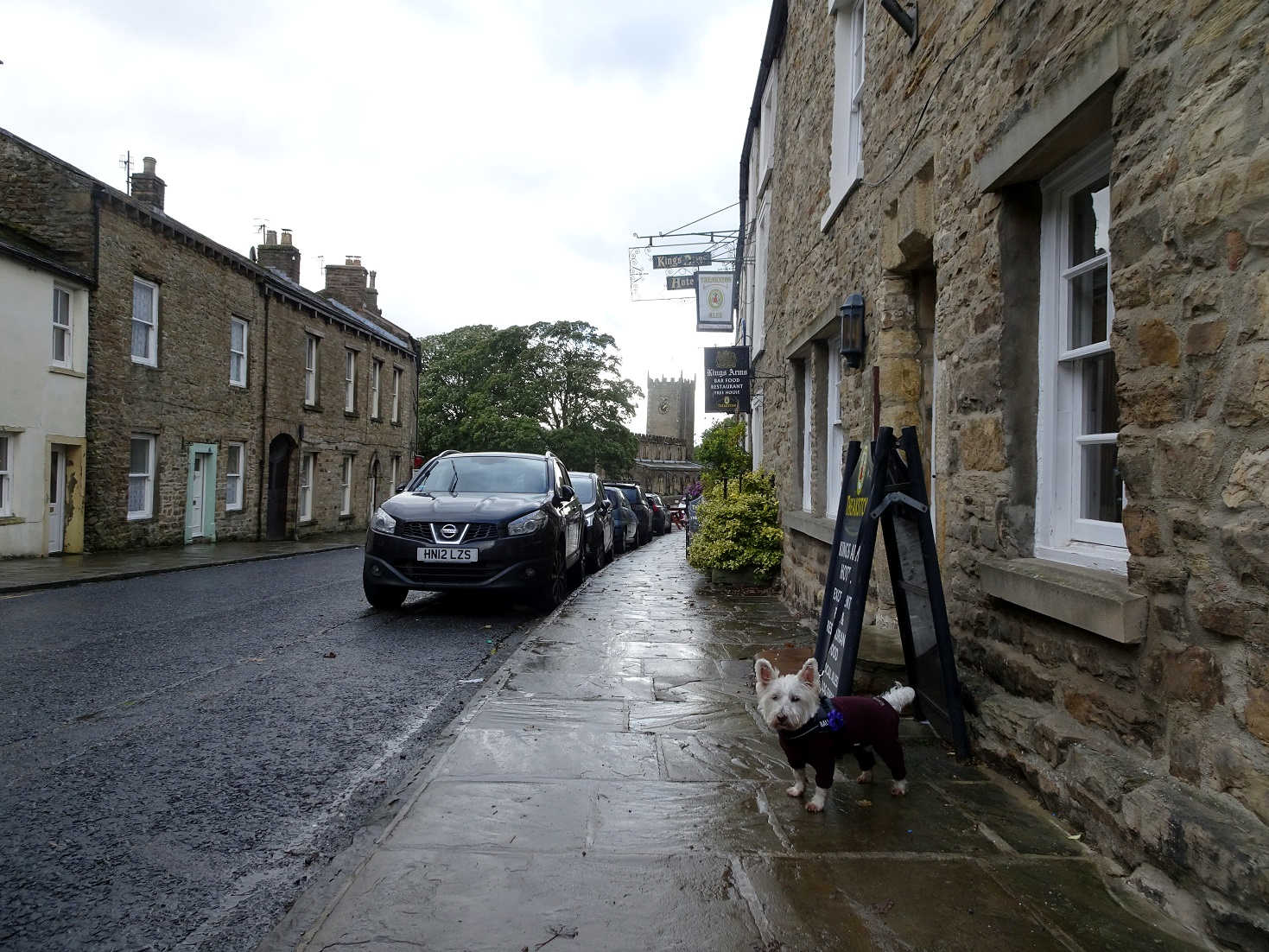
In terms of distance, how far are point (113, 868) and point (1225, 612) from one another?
144 inches

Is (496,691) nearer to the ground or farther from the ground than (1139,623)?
nearer to the ground

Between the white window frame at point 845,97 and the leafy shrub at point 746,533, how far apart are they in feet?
12.9

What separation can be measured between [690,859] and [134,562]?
14809 millimetres

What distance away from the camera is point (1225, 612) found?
8.40 ft

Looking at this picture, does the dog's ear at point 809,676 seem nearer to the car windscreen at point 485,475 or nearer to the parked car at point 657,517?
the car windscreen at point 485,475

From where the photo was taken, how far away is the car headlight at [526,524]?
886 cm

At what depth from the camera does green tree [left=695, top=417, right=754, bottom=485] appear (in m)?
14.7

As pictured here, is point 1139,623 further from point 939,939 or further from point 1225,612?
point 939,939

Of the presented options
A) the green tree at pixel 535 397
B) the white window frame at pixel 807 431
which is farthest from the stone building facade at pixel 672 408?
the white window frame at pixel 807 431

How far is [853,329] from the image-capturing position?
21.6 feet

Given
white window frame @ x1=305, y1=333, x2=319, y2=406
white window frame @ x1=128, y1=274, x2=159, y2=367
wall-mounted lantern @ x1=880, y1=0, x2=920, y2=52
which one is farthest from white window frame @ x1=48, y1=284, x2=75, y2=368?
wall-mounted lantern @ x1=880, y1=0, x2=920, y2=52

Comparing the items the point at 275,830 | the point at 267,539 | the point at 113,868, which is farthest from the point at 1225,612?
the point at 267,539

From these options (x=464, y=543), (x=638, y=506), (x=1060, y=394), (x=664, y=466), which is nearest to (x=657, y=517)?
(x=638, y=506)

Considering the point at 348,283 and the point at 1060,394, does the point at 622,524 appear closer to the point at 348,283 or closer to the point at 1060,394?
the point at 1060,394
